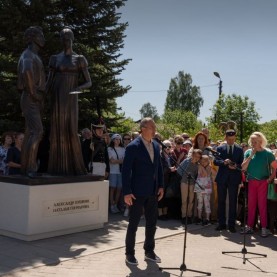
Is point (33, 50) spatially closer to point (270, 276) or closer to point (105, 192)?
point (105, 192)

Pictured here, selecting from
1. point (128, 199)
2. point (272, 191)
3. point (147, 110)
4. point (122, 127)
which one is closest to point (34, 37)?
point (128, 199)

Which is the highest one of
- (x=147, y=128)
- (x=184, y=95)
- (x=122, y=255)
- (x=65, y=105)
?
(x=184, y=95)

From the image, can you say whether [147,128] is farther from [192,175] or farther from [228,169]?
[192,175]

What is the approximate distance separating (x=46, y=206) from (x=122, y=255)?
5.31 ft

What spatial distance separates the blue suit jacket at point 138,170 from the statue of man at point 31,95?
2.16m

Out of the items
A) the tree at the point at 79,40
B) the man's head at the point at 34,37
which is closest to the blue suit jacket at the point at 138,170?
the man's head at the point at 34,37

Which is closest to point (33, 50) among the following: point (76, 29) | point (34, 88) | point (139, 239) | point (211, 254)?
point (34, 88)

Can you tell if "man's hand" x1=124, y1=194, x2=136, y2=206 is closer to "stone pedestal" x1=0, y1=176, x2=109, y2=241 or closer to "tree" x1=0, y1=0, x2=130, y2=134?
"stone pedestal" x1=0, y1=176, x2=109, y2=241

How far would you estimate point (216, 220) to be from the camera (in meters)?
9.55

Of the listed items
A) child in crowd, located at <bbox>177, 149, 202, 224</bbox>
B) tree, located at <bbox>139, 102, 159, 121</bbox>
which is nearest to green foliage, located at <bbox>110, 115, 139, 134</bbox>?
child in crowd, located at <bbox>177, 149, 202, 224</bbox>

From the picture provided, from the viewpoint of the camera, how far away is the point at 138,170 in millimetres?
5996

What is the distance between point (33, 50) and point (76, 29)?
830cm

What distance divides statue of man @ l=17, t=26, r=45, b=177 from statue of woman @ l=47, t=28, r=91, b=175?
373mm

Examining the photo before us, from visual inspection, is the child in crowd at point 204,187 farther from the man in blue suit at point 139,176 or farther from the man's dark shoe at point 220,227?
the man in blue suit at point 139,176
